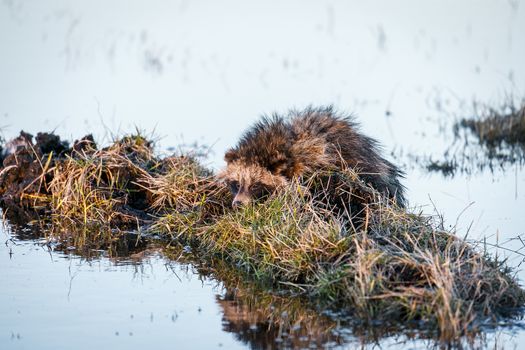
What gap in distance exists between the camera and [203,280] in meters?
8.95

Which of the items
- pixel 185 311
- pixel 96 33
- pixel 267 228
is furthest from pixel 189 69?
pixel 185 311

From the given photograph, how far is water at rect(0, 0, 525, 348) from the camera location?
7984 millimetres

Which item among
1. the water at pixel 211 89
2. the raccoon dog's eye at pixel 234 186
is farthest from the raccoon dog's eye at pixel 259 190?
the water at pixel 211 89

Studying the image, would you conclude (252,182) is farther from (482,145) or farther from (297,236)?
(482,145)

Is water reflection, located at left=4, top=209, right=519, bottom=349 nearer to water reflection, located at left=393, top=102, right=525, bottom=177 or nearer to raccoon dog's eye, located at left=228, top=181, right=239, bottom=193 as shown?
raccoon dog's eye, located at left=228, top=181, right=239, bottom=193

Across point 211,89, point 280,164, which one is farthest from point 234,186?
point 211,89

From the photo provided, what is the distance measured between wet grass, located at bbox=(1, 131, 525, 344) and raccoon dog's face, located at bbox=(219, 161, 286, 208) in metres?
0.15

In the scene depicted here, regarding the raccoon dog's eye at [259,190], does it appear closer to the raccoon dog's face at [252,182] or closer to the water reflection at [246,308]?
the raccoon dog's face at [252,182]

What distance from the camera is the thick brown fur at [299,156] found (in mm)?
10266

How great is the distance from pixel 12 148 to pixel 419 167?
20.6 feet

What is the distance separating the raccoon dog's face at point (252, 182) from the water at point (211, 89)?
3.94 ft

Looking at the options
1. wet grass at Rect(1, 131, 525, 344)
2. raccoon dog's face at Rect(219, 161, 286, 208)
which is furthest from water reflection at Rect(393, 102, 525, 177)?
raccoon dog's face at Rect(219, 161, 286, 208)

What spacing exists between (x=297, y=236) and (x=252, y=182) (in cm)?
155

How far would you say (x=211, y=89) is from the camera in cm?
2088
